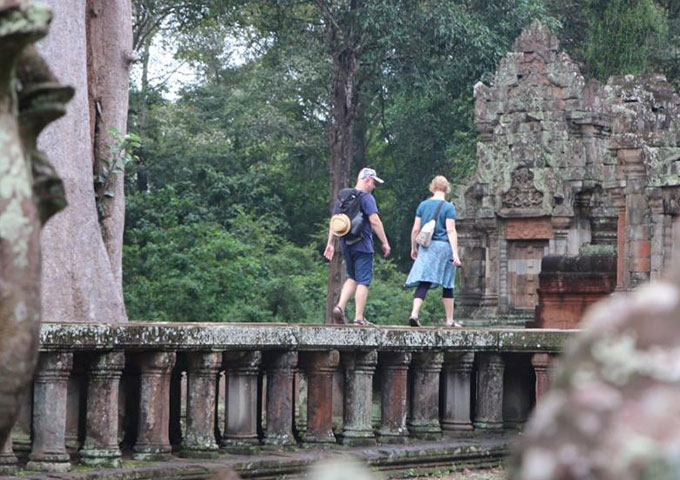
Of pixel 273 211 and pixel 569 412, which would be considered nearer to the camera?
pixel 569 412

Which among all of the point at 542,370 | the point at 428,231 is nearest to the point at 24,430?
the point at 542,370

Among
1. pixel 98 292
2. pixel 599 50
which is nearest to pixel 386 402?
pixel 98 292

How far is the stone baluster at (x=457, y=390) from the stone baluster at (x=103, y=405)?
3457mm

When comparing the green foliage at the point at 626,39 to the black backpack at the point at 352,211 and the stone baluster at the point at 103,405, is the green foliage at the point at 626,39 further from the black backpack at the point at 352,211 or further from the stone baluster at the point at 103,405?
the stone baluster at the point at 103,405

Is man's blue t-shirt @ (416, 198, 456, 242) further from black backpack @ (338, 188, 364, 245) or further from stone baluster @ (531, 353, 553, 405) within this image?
stone baluster @ (531, 353, 553, 405)

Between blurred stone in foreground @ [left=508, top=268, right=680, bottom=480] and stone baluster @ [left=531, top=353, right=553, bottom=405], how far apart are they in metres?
9.67

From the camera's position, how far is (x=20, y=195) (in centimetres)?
258

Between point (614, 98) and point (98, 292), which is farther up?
point (614, 98)

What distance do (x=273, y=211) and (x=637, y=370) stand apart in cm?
3850

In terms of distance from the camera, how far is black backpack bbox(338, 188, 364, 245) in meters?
12.4

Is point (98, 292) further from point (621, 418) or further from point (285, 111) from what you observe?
point (285, 111)

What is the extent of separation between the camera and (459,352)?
438 inches

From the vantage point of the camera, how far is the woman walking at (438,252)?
42.9 ft

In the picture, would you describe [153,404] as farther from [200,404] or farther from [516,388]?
[516,388]
